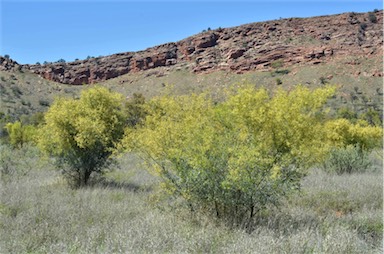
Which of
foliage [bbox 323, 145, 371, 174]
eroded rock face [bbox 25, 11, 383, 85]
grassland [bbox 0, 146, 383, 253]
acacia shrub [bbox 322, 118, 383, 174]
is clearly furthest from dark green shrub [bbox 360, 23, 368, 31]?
grassland [bbox 0, 146, 383, 253]

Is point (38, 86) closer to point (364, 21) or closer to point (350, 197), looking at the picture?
point (350, 197)

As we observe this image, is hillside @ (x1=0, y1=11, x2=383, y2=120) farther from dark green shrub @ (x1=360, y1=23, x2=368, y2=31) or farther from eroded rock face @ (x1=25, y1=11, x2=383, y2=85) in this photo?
eroded rock face @ (x1=25, y1=11, x2=383, y2=85)

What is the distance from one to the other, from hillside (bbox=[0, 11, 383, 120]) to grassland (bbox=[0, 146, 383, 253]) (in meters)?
45.1

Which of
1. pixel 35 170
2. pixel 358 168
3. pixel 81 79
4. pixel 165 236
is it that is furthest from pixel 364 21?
pixel 165 236

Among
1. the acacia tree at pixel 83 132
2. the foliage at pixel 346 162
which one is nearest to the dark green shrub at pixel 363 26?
the foliage at pixel 346 162

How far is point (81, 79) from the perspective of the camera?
9450 cm

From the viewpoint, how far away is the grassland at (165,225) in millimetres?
5566

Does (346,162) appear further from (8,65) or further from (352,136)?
(8,65)

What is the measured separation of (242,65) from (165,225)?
75518 mm

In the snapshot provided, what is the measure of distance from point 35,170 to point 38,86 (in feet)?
191

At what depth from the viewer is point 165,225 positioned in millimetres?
6781

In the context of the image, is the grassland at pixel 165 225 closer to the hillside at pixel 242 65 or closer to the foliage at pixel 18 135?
the foliage at pixel 18 135

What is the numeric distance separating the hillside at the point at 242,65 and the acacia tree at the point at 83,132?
136 feet

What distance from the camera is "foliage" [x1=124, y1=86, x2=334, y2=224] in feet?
22.2
